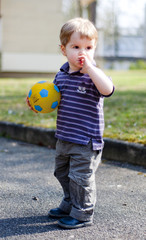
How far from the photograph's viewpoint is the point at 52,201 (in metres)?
3.12

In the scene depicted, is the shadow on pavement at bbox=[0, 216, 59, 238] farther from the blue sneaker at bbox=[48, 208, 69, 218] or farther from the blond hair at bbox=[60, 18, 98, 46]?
the blond hair at bbox=[60, 18, 98, 46]

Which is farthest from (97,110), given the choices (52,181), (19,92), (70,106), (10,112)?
(19,92)

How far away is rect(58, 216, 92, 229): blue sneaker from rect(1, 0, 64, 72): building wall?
15.9 meters

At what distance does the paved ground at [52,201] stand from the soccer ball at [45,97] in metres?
0.82

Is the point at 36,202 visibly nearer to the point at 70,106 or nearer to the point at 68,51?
the point at 70,106

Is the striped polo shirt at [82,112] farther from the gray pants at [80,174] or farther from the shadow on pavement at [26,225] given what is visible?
the shadow on pavement at [26,225]

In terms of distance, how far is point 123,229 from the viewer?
2.60 meters

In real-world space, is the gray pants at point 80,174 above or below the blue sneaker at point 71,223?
above

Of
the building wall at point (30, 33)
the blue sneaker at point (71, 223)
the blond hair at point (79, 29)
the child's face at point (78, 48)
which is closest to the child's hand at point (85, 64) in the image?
the child's face at point (78, 48)

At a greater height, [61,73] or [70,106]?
[61,73]

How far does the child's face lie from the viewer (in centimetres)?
253

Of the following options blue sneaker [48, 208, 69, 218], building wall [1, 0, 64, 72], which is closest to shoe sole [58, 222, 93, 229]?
blue sneaker [48, 208, 69, 218]

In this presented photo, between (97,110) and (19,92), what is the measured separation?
721cm

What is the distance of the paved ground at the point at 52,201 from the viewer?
99.8 inches
